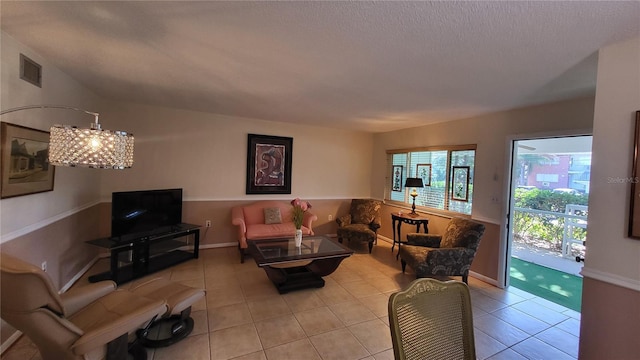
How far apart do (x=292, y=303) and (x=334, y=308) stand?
483 mm

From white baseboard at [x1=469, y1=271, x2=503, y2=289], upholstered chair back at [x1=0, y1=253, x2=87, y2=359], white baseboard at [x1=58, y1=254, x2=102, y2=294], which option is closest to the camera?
upholstered chair back at [x1=0, y1=253, x2=87, y2=359]

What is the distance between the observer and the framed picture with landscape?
193cm

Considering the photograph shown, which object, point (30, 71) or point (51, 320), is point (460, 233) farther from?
point (30, 71)

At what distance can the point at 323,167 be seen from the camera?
5.69 meters

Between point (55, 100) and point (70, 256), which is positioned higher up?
point (55, 100)

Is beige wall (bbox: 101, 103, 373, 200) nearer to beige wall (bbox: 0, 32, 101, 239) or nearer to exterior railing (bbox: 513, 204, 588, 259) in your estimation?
beige wall (bbox: 0, 32, 101, 239)

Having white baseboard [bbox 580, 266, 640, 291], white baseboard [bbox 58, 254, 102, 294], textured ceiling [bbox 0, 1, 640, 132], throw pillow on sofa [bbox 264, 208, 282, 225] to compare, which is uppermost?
textured ceiling [bbox 0, 1, 640, 132]

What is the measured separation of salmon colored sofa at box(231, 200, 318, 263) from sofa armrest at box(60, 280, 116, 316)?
2018mm

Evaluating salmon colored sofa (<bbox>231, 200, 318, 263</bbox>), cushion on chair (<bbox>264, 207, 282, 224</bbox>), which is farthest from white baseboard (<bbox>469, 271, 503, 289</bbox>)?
cushion on chair (<bbox>264, 207, 282, 224</bbox>)

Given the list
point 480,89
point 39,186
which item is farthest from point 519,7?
point 39,186

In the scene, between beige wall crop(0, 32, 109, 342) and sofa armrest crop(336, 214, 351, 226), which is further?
sofa armrest crop(336, 214, 351, 226)

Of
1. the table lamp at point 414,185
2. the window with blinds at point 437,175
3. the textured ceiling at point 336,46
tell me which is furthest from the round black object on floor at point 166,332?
the window with blinds at point 437,175

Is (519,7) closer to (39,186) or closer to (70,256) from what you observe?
(39,186)

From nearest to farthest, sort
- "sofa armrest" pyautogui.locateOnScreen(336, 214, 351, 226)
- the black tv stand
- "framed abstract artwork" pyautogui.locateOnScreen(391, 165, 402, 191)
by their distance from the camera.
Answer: the black tv stand
"sofa armrest" pyautogui.locateOnScreen(336, 214, 351, 226)
"framed abstract artwork" pyautogui.locateOnScreen(391, 165, 402, 191)
